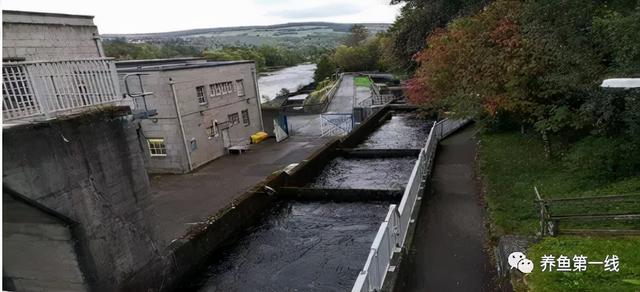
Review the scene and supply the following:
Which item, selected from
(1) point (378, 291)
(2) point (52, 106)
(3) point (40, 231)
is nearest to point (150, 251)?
(3) point (40, 231)

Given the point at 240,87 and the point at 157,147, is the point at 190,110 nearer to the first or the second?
the point at 157,147

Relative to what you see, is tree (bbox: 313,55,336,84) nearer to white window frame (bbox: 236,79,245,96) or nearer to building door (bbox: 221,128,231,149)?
white window frame (bbox: 236,79,245,96)

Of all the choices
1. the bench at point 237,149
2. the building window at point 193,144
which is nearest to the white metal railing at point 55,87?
the building window at point 193,144

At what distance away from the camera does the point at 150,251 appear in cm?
873

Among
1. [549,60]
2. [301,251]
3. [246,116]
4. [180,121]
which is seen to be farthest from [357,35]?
[301,251]

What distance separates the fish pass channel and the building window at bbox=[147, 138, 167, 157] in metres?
8.88

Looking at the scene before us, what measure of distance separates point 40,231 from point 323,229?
7245 millimetres

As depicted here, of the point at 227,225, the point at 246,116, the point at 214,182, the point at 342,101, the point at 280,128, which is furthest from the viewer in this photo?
the point at 342,101

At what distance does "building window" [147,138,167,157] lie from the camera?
21.3m

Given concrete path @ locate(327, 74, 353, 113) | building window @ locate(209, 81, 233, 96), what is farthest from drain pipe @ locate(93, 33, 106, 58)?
concrete path @ locate(327, 74, 353, 113)

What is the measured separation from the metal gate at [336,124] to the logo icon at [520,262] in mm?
21038

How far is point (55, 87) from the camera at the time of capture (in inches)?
264

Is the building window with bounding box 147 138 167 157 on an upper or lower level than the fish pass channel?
upper

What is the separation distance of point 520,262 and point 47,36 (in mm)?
9381
